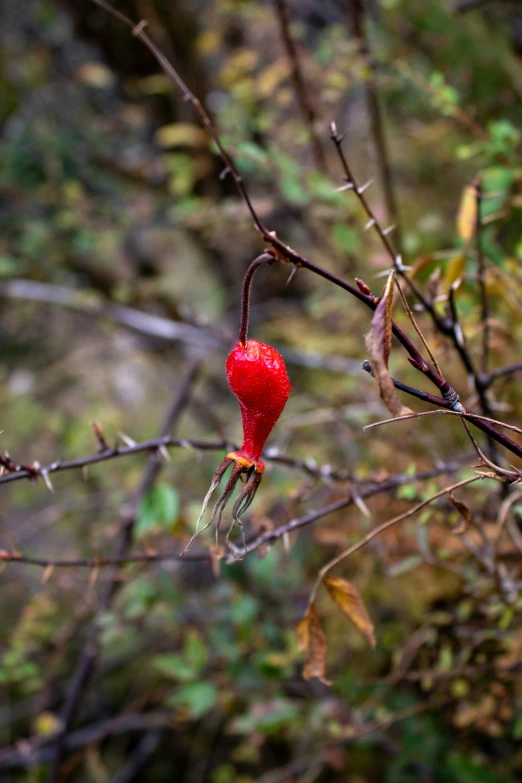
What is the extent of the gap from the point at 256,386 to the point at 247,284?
0.11m

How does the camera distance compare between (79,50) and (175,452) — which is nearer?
(175,452)

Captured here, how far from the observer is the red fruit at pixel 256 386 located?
658mm

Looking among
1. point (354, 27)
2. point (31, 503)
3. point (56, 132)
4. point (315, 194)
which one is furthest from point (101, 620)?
point (56, 132)

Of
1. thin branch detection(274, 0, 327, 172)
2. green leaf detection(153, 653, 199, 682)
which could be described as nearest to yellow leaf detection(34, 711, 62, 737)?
green leaf detection(153, 653, 199, 682)

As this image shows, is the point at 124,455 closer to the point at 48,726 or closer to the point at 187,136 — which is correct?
the point at 48,726

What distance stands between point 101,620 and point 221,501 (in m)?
1.01

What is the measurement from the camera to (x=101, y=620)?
150 cm

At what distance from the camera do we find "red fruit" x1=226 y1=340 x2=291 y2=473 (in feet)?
2.16

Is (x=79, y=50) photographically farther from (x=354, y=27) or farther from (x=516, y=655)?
(x=516, y=655)

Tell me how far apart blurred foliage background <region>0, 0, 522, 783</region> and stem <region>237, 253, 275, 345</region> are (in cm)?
40

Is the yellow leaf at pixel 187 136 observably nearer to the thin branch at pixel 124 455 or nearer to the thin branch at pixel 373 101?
the thin branch at pixel 373 101

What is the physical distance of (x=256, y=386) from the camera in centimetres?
66

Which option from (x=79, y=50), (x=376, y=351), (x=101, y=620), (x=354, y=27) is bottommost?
(x=101, y=620)

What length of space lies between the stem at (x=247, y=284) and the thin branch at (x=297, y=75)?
131 centimetres
